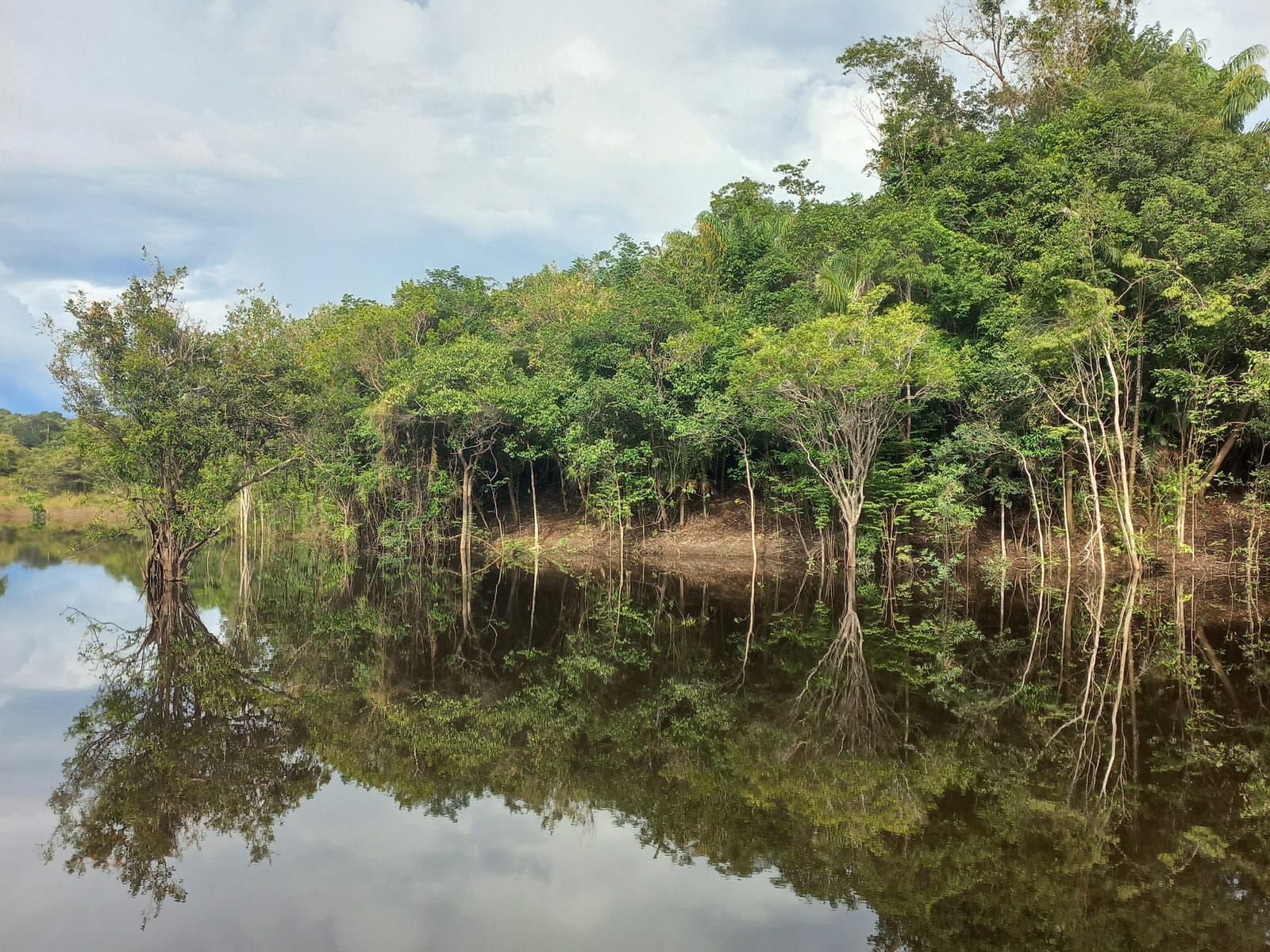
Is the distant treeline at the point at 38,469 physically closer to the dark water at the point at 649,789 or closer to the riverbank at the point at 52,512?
the riverbank at the point at 52,512

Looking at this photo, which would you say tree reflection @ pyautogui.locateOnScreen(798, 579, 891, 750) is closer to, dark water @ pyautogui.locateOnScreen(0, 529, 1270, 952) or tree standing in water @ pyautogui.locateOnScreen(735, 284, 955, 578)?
dark water @ pyautogui.locateOnScreen(0, 529, 1270, 952)

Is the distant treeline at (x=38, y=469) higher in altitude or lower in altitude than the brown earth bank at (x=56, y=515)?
higher

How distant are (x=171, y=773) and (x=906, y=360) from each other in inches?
→ 705

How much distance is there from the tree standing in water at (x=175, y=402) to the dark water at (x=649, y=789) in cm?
535

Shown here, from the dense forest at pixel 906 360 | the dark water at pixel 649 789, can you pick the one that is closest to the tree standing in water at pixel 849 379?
the dense forest at pixel 906 360

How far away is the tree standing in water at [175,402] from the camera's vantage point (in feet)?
57.6

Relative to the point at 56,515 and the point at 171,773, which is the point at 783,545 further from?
the point at 56,515

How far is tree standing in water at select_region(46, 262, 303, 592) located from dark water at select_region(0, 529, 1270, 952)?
5349 millimetres

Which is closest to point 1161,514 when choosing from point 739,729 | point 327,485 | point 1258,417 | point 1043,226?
A: point 1258,417

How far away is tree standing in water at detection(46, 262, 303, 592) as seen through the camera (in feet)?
57.6

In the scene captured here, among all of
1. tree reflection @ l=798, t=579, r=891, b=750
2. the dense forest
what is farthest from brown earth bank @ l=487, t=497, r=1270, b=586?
tree reflection @ l=798, t=579, r=891, b=750

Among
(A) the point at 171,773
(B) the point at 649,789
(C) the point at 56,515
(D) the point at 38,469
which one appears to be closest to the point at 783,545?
(B) the point at 649,789

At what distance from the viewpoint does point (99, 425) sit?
1770 cm

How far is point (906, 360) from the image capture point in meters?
19.4
